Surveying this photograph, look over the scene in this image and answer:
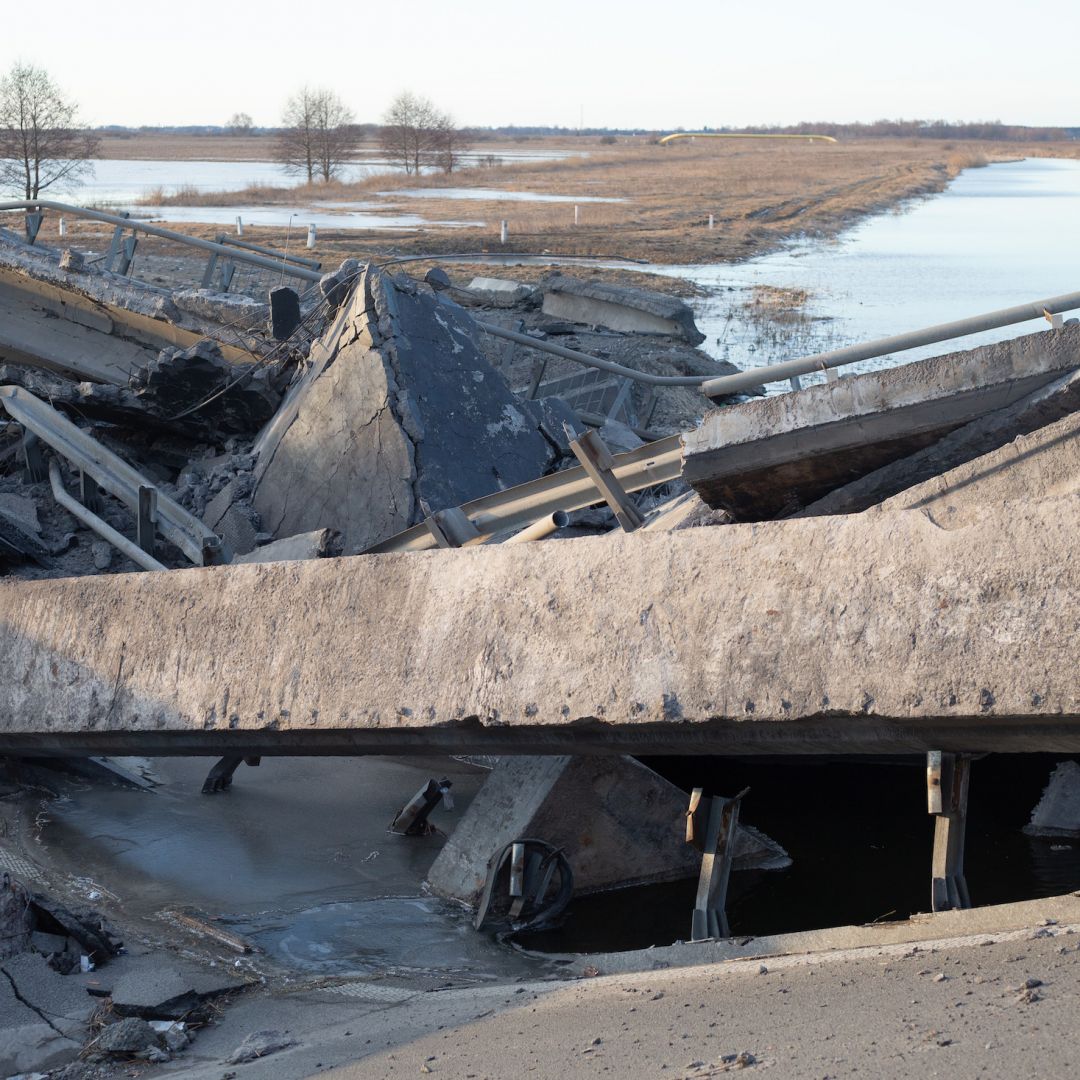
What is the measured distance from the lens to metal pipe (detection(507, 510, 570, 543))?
178 inches

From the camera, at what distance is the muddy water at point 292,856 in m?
4.30

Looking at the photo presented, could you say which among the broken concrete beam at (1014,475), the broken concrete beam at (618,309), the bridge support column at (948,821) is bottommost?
the bridge support column at (948,821)

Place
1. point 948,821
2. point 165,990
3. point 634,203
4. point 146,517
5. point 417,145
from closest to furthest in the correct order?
1. point 165,990
2. point 948,821
3. point 146,517
4. point 634,203
5. point 417,145

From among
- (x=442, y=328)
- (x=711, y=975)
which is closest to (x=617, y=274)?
(x=442, y=328)

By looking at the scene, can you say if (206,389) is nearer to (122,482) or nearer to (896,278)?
(122,482)

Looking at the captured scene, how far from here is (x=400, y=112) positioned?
248ft

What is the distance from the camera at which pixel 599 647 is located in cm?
387

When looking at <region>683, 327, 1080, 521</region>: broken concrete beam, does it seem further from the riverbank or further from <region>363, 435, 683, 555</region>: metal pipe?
the riverbank

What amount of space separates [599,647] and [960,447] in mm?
1473

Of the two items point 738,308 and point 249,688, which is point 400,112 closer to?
point 738,308

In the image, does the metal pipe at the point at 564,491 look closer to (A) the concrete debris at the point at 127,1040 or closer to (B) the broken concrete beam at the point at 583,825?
(B) the broken concrete beam at the point at 583,825

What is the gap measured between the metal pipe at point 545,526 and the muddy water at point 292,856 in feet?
4.53

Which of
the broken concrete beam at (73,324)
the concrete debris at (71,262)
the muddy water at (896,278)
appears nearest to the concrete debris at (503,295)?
the muddy water at (896,278)

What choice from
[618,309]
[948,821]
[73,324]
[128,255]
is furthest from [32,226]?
[948,821]
